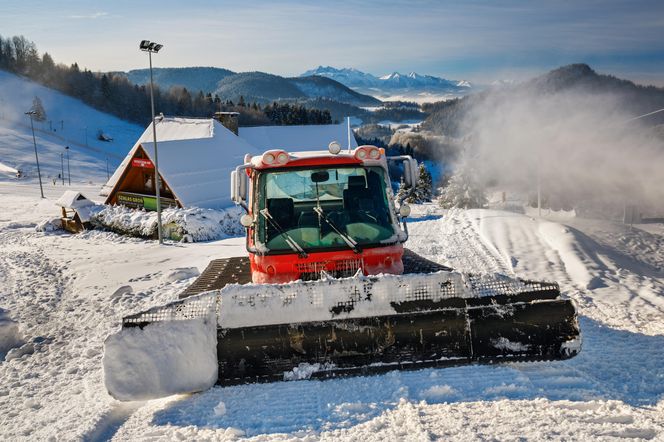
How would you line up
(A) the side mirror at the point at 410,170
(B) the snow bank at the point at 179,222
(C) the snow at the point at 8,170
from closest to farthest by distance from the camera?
(A) the side mirror at the point at 410,170, (B) the snow bank at the point at 179,222, (C) the snow at the point at 8,170

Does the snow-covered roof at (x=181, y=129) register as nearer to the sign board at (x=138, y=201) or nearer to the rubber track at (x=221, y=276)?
the sign board at (x=138, y=201)

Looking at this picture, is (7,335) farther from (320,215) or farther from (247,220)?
(320,215)

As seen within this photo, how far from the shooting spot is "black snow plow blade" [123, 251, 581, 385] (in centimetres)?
590

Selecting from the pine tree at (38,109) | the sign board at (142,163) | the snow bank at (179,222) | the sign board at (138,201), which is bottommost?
the snow bank at (179,222)

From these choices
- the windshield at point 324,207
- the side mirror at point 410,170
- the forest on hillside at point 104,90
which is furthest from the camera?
the forest on hillside at point 104,90

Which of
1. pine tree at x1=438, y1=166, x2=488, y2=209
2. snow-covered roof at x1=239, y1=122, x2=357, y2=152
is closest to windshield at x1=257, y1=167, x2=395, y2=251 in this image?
snow-covered roof at x1=239, y1=122, x2=357, y2=152

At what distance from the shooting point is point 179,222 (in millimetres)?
26797

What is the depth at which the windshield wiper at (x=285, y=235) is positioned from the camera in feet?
23.0

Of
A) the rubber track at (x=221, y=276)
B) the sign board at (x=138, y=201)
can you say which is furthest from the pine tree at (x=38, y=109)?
the rubber track at (x=221, y=276)

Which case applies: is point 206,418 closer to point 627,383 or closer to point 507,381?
point 507,381

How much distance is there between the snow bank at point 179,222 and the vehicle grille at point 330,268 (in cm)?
2017

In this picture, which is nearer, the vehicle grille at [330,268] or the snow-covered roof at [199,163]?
the vehicle grille at [330,268]

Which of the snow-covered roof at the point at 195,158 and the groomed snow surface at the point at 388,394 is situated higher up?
the snow-covered roof at the point at 195,158

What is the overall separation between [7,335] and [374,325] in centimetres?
769
